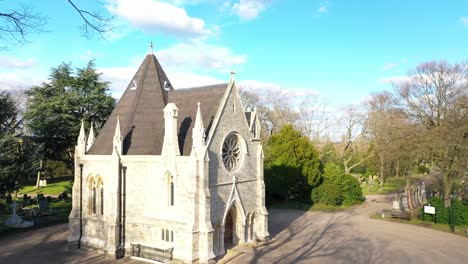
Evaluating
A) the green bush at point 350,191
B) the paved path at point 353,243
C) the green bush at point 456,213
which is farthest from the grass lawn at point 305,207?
the green bush at point 456,213

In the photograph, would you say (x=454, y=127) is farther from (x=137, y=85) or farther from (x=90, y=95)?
(x=90, y=95)

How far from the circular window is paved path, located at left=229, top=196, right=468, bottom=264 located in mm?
5086

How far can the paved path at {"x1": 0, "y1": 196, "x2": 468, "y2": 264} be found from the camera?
18.8m

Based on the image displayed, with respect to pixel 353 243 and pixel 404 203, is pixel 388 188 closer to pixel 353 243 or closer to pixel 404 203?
pixel 404 203

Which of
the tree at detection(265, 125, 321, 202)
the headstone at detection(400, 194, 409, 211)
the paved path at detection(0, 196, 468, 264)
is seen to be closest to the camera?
the paved path at detection(0, 196, 468, 264)

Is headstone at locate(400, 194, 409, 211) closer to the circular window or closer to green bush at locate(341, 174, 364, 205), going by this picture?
green bush at locate(341, 174, 364, 205)

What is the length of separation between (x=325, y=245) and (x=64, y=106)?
2732 centimetres

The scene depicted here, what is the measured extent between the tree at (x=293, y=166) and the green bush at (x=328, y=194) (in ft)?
2.79

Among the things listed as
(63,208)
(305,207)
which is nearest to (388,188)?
(305,207)

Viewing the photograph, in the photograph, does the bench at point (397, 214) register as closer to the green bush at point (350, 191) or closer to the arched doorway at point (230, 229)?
the green bush at point (350, 191)

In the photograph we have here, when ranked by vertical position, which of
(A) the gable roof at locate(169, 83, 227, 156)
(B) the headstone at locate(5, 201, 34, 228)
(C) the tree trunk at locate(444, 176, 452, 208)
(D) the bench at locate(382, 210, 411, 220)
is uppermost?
(A) the gable roof at locate(169, 83, 227, 156)

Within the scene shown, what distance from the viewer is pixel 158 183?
63.1 feet

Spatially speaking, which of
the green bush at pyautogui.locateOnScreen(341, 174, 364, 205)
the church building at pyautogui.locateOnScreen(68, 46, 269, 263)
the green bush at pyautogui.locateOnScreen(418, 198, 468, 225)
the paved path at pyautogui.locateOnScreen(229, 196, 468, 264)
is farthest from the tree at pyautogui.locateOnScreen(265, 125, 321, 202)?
the church building at pyautogui.locateOnScreen(68, 46, 269, 263)

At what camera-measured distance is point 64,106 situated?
33.5 meters
